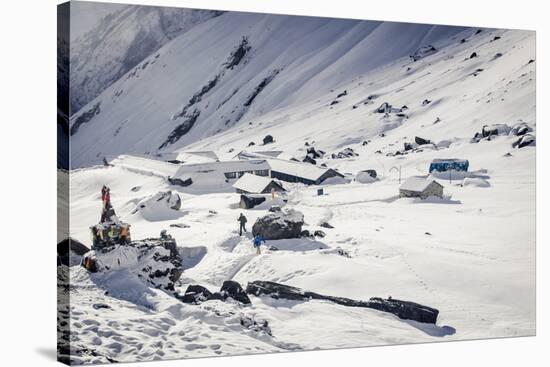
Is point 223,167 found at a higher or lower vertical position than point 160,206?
higher

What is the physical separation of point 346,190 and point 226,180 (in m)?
3.24

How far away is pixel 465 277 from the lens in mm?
17281

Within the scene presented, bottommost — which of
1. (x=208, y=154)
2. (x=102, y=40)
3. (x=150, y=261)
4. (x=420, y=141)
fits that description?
(x=150, y=261)

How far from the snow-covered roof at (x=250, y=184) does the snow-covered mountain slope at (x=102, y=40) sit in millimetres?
4138

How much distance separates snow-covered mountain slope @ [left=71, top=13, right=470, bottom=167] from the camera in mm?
17453

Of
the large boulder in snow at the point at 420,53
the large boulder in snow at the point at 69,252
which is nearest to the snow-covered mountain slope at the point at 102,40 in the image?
the large boulder in snow at the point at 69,252

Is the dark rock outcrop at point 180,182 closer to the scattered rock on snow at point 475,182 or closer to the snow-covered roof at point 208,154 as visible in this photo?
the snow-covered roof at point 208,154

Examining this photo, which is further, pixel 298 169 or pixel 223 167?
pixel 298 169

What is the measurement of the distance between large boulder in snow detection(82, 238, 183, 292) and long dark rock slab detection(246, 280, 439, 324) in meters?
1.70

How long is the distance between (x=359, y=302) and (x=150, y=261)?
4.78 meters

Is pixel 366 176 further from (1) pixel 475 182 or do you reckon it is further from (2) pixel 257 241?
(2) pixel 257 241

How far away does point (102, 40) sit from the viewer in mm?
17469

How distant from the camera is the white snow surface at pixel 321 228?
1479 cm

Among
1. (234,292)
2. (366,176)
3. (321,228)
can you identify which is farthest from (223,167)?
(366,176)
